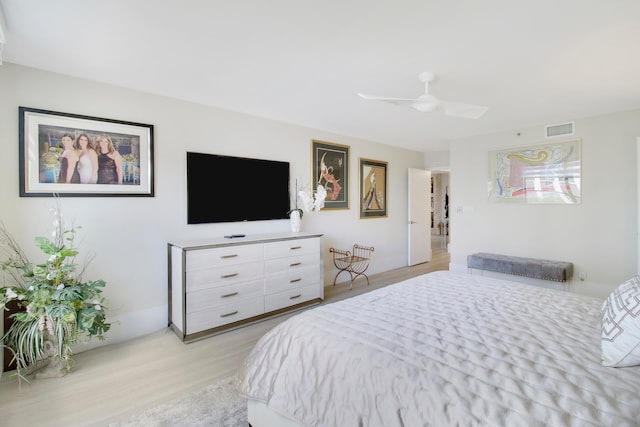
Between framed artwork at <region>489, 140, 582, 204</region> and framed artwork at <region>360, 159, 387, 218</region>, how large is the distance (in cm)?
175

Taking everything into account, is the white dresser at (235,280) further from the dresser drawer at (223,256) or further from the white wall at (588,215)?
the white wall at (588,215)

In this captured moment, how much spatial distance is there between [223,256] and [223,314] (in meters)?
0.59

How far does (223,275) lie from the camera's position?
304 cm

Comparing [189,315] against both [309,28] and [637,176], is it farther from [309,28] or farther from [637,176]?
[637,176]

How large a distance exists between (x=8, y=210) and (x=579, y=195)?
246 inches

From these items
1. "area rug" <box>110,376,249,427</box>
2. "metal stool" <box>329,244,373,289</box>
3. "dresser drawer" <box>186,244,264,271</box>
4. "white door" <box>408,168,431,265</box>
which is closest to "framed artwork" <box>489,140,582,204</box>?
"white door" <box>408,168,431,265</box>

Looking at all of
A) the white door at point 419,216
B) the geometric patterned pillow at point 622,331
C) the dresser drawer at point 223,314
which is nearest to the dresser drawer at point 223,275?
the dresser drawer at point 223,314

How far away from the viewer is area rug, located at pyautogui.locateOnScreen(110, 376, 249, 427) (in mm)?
1821

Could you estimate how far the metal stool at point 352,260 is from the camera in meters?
4.65

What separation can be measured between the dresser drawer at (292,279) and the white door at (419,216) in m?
2.99

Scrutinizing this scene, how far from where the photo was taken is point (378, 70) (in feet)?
8.38

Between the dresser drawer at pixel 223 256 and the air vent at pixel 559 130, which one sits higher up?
the air vent at pixel 559 130

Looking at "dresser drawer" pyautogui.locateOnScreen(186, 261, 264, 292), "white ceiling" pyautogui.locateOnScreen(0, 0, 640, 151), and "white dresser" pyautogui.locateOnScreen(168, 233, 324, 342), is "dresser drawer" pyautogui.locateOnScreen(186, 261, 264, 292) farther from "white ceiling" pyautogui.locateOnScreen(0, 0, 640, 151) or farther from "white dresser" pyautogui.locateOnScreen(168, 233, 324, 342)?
"white ceiling" pyautogui.locateOnScreen(0, 0, 640, 151)

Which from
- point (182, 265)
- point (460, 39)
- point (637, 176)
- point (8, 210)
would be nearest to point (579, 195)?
point (637, 176)
